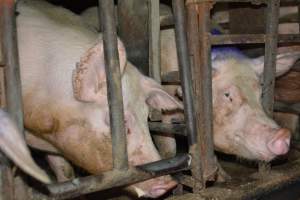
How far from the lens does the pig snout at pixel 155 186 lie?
8.01 ft

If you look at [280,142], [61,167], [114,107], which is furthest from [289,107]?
[61,167]

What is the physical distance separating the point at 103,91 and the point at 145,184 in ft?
1.94

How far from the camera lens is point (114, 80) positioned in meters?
2.09

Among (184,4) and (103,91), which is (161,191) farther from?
(184,4)

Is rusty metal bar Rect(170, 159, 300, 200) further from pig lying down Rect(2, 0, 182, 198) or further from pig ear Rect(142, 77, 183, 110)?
pig ear Rect(142, 77, 183, 110)

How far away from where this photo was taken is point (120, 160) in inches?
82.6

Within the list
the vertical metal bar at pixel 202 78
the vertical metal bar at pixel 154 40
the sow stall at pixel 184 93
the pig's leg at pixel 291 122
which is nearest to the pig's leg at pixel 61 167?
the sow stall at pixel 184 93

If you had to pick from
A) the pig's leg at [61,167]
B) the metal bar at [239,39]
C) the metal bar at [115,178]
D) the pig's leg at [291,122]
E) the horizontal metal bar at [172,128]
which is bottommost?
the pig's leg at [61,167]

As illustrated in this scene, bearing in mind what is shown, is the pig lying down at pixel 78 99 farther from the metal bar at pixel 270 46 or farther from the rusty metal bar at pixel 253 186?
the metal bar at pixel 270 46

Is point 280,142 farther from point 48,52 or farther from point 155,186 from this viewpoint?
point 48,52

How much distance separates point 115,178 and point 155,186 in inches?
17.2

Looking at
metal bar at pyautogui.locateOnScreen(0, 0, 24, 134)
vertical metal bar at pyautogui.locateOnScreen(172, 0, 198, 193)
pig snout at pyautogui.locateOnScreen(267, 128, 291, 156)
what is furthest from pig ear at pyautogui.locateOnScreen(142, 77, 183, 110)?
metal bar at pyautogui.locateOnScreen(0, 0, 24, 134)

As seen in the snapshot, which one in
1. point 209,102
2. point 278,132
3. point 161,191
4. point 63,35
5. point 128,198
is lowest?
point 128,198

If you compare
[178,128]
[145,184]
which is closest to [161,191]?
[145,184]
